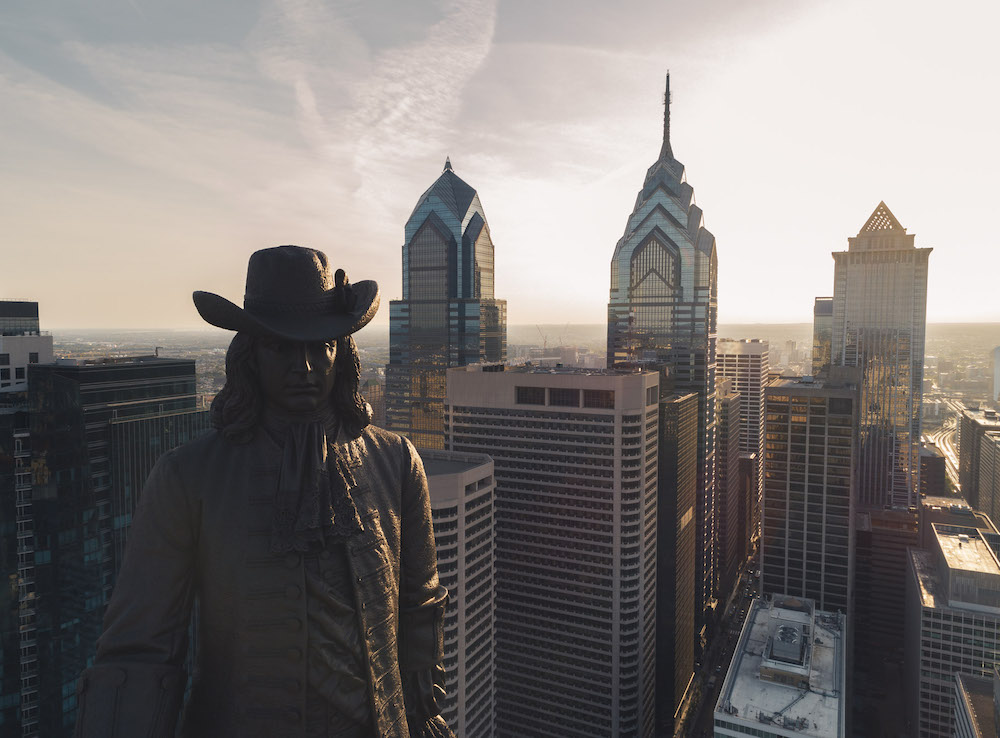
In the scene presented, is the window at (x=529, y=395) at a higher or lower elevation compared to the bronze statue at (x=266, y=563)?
lower

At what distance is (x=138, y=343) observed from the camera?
61531 mm

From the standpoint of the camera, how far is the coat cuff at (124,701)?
15.3 feet

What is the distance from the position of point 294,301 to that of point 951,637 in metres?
96.0

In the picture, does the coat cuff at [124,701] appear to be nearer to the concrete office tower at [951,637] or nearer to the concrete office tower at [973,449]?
the concrete office tower at [951,637]

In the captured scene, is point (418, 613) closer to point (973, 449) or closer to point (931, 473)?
point (931, 473)

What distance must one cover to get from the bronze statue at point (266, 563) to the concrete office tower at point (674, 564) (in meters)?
92.4

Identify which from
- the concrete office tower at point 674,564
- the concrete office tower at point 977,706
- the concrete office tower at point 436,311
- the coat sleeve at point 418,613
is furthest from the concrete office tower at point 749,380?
the coat sleeve at point 418,613

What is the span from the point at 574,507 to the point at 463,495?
2431cm

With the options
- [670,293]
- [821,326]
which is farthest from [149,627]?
[821,326]

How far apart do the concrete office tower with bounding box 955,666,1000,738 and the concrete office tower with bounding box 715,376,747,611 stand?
59.7 m

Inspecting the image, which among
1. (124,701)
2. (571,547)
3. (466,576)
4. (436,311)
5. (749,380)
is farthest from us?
(749,380)

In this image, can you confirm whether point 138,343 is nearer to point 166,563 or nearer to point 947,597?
point 166,563

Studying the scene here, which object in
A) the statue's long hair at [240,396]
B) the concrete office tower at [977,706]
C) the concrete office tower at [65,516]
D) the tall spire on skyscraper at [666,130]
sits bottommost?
the concrete office tower at [977,706]

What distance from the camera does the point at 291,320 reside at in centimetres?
555
